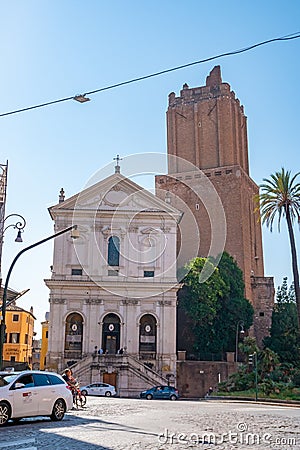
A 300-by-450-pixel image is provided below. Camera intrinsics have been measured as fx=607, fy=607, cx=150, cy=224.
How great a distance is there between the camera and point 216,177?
62.8 metres

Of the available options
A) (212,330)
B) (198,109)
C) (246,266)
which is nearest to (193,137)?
(198,109)

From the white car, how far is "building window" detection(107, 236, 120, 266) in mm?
34587

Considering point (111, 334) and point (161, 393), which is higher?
point (111, 334)

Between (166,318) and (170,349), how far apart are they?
2615 millimetres

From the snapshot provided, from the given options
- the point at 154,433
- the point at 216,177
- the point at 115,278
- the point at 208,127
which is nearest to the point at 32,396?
A: the point at 154,433

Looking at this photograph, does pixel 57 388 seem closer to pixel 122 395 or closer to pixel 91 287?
pixel 122 395

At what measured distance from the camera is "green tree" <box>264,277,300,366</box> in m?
49.8

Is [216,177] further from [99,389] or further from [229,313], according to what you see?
[99,389]

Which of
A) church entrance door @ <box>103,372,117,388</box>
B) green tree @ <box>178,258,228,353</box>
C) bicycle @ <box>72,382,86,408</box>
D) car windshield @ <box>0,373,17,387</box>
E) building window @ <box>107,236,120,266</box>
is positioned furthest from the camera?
building window @ <box>107,236,120,266</box>

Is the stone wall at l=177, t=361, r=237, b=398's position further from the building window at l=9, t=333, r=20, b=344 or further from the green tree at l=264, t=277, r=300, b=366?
the building window at l=9, t=333, r=20, b=344

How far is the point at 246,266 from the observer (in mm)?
59594

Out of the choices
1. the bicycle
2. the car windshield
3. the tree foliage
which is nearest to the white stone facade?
the tree foliage

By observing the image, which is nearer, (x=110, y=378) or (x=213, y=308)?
(x=110, y=378)

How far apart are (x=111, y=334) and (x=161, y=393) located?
986cm
